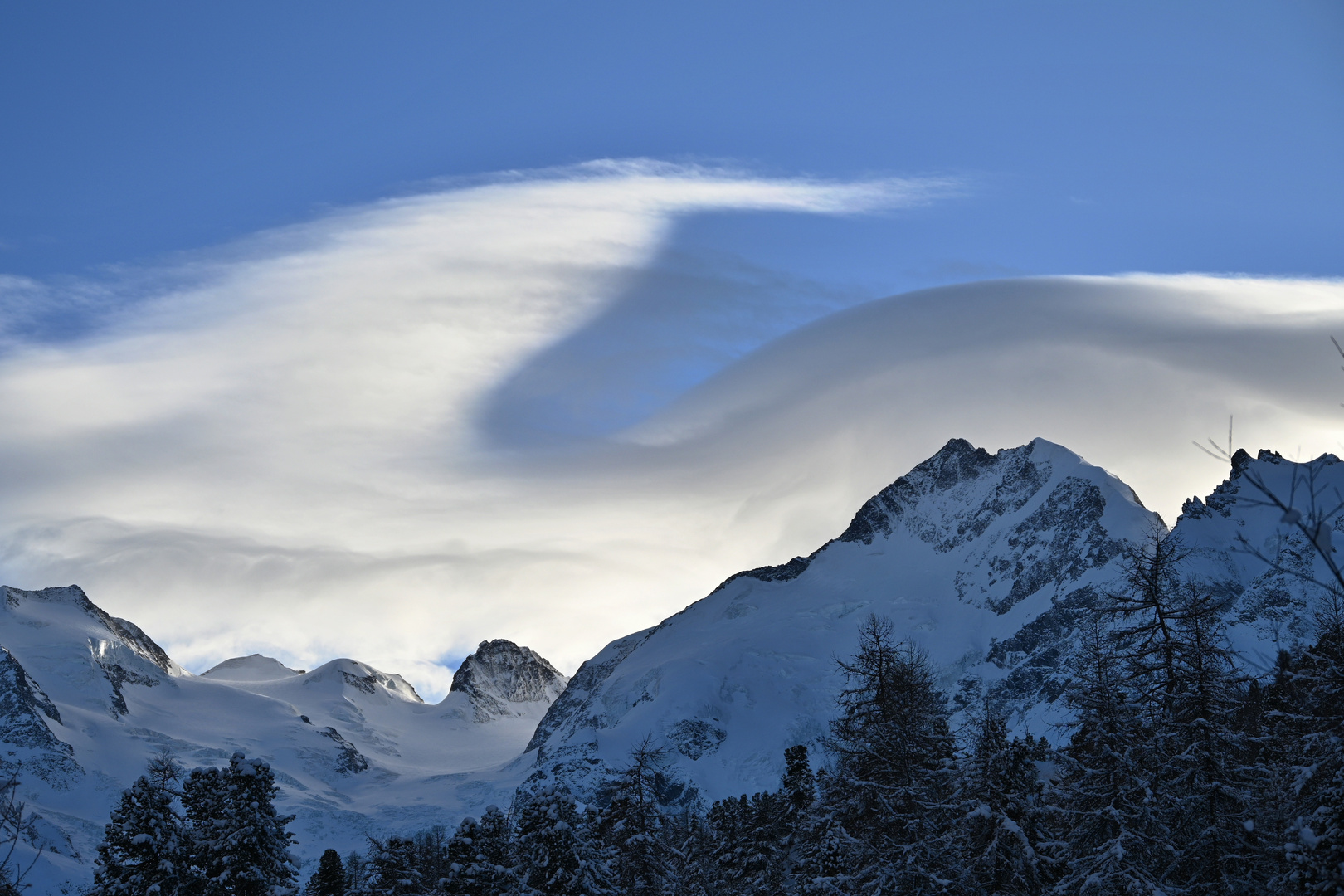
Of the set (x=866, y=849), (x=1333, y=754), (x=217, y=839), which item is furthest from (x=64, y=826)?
(x=1333, y=754)

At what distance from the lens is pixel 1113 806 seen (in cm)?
3045

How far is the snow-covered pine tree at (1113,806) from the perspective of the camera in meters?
29.1

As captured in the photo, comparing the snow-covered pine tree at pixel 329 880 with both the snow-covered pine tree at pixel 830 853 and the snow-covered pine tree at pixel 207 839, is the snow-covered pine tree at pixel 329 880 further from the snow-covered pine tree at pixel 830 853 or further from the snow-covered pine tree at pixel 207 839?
the snow-covered pine tree at pixel 830 853

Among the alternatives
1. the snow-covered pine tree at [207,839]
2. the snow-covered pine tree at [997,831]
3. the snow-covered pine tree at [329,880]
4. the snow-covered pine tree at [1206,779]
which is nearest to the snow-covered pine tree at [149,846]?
the snow-covered pine tree at [207,839]

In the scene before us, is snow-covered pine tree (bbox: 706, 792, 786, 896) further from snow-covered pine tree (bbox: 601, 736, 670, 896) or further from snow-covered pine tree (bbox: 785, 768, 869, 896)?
snow-covered pine tree (bbox: 785, 768, 869, 896)

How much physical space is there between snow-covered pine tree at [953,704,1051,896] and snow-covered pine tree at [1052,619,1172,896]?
111 cm

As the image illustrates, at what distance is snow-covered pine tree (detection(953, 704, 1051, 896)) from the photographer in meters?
32.0

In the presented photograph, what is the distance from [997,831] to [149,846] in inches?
1294

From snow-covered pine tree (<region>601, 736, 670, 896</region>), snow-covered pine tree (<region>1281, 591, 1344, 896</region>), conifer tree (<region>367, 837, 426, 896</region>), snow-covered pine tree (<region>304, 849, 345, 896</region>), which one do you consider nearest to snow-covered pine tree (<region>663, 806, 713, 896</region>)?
snow-covered pine tree (<region>601, 736, 670, 896</region>)

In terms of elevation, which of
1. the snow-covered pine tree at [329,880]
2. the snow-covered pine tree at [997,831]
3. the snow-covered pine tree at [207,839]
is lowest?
the snow-covered pine tree at [329,880]

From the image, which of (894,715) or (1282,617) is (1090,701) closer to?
(894,715)

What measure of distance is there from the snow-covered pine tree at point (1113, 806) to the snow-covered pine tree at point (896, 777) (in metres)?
3.42

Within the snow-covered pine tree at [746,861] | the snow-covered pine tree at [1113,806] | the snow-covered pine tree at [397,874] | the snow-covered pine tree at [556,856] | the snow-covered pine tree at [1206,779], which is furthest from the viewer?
the snow-covered pine tree at [397,874]

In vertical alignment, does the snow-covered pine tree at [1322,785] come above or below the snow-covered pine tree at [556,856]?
above
